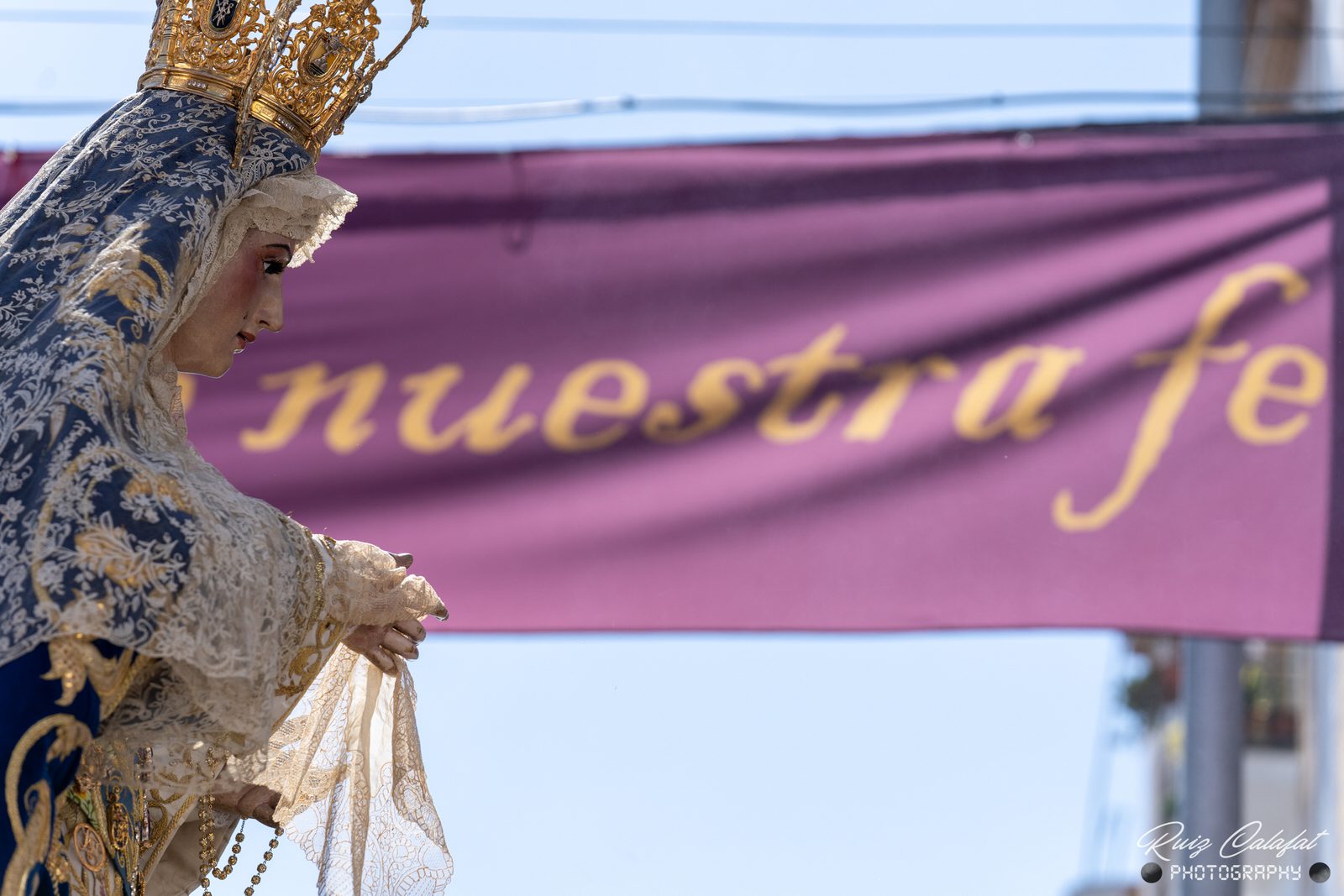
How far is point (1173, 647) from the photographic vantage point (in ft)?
40.3

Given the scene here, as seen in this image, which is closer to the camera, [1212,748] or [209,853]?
[209,853]

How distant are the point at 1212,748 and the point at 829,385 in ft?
3.93

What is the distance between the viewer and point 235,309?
99.8 inches

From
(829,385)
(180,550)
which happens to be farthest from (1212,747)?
(180,550)

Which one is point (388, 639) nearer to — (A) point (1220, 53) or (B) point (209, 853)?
(B) point (209, 853)

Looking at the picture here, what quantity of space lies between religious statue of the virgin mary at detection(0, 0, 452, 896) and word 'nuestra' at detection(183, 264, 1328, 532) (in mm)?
1865

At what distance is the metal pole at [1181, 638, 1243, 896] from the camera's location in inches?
171

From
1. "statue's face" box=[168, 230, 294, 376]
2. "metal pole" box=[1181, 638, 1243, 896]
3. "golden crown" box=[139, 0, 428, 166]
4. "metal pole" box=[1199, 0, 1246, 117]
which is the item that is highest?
"metal pole" box=[1199, 0, 1246, 117]

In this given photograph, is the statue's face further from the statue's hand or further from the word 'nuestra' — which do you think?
the word 'nuestra'

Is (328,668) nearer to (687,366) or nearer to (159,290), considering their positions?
(159,290)

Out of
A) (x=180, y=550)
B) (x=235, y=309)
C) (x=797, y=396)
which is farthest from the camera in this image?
(x=797, y=396)

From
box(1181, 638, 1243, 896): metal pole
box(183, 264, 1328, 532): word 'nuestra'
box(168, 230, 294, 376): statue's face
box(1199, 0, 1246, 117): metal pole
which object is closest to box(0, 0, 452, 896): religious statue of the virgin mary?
box(168, 230, 294, 376): statue's face

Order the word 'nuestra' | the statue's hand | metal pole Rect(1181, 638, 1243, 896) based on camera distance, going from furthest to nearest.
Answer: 1. the word 'nuestra'
2. metal pole Rect(1181, 638, 1243, 896)
3. the statue's hand

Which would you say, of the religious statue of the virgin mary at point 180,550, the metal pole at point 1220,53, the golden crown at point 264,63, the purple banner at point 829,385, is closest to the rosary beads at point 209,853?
the religious statue of the virgin mary at point 180,550
